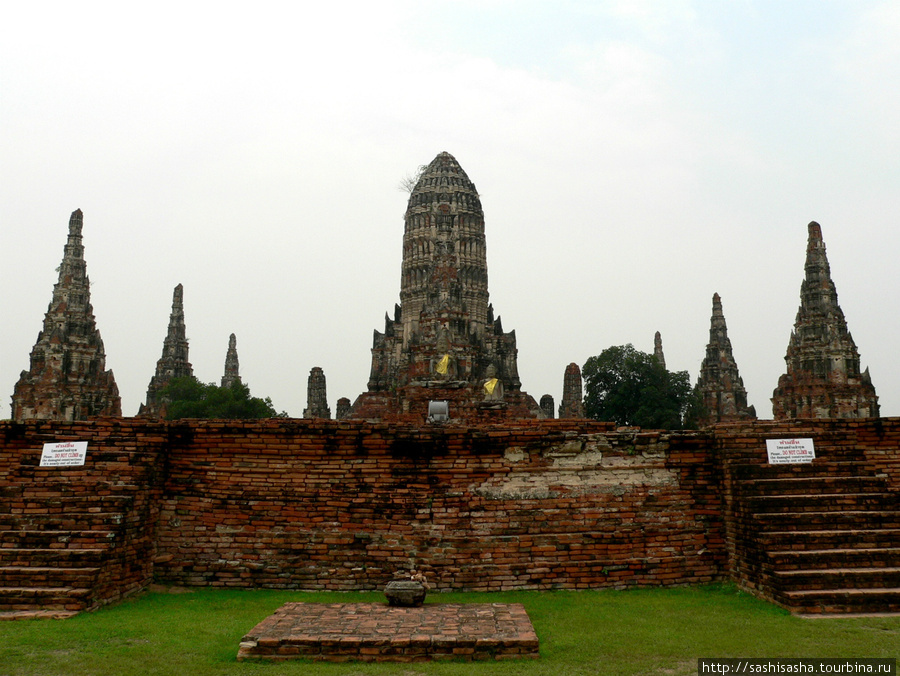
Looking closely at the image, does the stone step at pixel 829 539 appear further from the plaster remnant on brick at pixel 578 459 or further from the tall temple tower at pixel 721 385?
the tall temple tower at pixel 721 385

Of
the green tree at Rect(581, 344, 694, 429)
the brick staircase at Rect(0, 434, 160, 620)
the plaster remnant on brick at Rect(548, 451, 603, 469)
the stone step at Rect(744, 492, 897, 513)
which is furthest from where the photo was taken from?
the green tree at Rect(581, 344, 694, 429)

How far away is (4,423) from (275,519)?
10.8 ft

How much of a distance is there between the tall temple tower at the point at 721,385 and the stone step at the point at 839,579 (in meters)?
29.0

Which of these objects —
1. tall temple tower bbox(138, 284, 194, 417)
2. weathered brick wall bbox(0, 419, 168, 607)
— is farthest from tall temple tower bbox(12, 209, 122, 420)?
weathered brick wall bbox(0, 419, 168, 607)

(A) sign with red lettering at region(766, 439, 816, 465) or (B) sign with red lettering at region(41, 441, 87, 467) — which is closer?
(B) sign with red lettering at region(41, 441, 87, 467)

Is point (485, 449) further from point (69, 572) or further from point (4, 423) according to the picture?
point (4, 423)

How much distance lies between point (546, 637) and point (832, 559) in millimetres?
3115

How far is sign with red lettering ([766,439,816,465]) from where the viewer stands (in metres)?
8.67

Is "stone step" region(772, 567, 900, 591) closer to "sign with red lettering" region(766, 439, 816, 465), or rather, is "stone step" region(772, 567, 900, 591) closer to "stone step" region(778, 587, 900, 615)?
"stone step" region(778, 587, 900, 615)

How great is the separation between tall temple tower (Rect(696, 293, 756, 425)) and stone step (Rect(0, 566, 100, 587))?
3190cm

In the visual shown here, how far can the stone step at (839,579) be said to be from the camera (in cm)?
721

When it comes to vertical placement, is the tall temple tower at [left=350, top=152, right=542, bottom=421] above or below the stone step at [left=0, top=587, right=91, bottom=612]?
above

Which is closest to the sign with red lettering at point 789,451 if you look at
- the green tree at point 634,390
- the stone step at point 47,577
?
the stone step at point 47,577

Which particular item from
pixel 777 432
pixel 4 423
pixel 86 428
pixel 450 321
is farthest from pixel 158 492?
pixel 450 321
